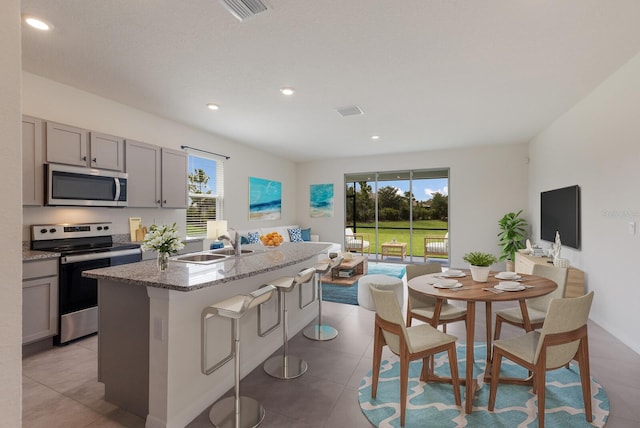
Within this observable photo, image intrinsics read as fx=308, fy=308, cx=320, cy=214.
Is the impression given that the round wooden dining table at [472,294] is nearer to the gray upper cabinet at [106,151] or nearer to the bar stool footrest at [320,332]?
the bar stool footrest at [320,332]

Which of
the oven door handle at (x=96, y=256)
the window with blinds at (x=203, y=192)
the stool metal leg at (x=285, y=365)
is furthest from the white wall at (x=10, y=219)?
the window with blinds at (x=203, y=192)

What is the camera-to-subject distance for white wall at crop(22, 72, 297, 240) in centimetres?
327

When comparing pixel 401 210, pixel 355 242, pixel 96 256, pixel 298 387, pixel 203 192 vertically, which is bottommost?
pixel 298 387

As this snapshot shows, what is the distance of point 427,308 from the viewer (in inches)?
109

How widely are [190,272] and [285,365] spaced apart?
117 cm

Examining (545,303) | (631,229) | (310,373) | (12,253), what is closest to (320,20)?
(12,253)

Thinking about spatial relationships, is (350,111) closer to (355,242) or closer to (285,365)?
(285,365)

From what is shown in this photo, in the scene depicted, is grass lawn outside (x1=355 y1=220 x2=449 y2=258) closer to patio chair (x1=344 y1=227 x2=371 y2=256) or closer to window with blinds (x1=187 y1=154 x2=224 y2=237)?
patio chair (x1=344 y1=227 x2=371 y2=256)

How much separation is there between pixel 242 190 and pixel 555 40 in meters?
5.29

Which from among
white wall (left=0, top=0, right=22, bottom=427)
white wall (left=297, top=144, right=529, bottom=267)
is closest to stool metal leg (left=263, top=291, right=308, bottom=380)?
white wall (left=0, top=0, right=22, bottom=427)

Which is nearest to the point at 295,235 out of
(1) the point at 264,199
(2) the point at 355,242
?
(1) the point at 264,199

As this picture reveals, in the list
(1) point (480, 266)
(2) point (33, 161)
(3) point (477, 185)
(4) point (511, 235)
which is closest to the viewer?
(1) point (480, 266)

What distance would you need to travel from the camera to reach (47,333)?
9.50 ft

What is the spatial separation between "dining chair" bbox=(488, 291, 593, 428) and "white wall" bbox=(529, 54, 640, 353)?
1617mm
